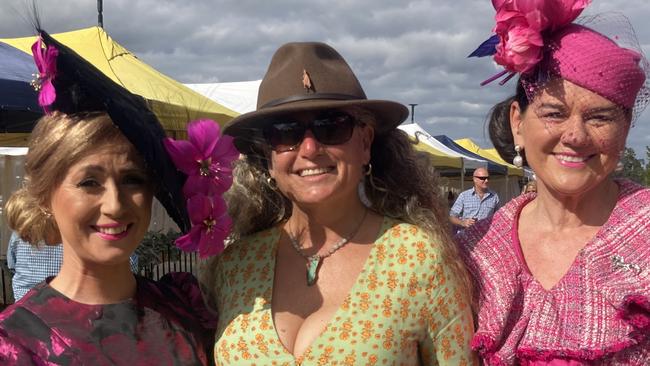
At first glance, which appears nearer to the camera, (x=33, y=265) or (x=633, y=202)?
(x=633, y=202)

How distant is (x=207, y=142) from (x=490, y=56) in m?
1.02

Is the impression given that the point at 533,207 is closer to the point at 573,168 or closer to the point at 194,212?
the point at 573,168

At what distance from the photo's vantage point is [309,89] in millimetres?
2123

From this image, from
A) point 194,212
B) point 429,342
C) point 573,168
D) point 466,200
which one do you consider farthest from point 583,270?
point 466,200

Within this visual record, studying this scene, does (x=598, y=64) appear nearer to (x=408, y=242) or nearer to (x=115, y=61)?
(x=408, y=242)

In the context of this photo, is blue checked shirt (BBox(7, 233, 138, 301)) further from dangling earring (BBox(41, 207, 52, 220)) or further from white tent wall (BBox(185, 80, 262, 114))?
white tent wall (BBox(185, 80, 262, 114))

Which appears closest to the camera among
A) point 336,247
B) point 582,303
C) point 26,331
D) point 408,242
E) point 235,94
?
point 26,331

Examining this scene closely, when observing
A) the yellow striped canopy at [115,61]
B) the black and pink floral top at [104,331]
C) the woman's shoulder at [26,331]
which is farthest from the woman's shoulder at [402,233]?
the yellow striped canopy at [115,61]

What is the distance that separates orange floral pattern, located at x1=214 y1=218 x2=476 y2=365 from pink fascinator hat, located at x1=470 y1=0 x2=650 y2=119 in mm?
638

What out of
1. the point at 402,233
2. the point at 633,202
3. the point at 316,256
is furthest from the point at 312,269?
the point at 633,202

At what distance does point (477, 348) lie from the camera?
2.03 meters

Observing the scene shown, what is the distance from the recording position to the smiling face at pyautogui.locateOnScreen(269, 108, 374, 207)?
6.92 feet

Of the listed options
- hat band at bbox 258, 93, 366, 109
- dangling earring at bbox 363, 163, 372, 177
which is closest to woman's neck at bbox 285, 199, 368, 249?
dangling earring at bbox 363, 163, 372, 177

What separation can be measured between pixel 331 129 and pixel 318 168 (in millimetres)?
133
